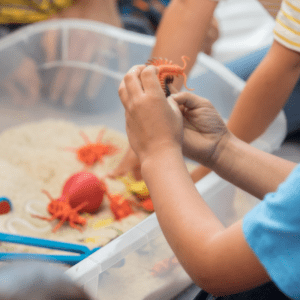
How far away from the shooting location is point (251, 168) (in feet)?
1.66

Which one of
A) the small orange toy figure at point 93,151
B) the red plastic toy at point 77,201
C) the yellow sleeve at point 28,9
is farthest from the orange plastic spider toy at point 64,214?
the yellow sleeve at point 28,9

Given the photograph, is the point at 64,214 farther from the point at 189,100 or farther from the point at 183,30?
the point at 183,30

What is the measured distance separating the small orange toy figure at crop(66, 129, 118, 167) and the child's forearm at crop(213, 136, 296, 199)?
1.50ft

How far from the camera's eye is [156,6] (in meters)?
1.45

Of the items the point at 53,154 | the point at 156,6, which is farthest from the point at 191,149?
the point at 156,6

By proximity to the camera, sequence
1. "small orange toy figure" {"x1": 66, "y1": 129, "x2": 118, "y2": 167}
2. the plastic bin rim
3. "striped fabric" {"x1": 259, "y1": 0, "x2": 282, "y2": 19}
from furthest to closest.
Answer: the plastic bin rim → "small orange toy figure" {"x1": 66, "y1": 129, "x2": 118, "y2": 167} → "striped fabric" {"x1": 259, "y1": 0, "x2": 282, "y2": 19}

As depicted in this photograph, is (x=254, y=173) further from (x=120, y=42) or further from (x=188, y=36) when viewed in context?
(x=120, y=42)

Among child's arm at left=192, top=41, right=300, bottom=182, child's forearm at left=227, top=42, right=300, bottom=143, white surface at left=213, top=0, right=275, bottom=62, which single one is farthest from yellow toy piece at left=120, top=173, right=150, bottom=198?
white surface at left=213, top=0, right=275, bottom=62

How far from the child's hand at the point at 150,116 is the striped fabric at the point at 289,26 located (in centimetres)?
31

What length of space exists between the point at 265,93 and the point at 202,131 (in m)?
0.25

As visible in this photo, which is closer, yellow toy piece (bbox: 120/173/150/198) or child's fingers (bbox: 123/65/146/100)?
child's fingers (bbox: 123/65/146/100)

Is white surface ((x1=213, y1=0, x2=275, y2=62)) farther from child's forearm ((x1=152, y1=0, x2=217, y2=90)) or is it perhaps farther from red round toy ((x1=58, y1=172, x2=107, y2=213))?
red round toy ((x1=58, y1=172, x2=107, y2=213))

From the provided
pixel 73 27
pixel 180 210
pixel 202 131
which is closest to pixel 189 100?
pixel 202 131

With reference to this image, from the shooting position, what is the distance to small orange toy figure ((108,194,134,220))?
0.71 meters
